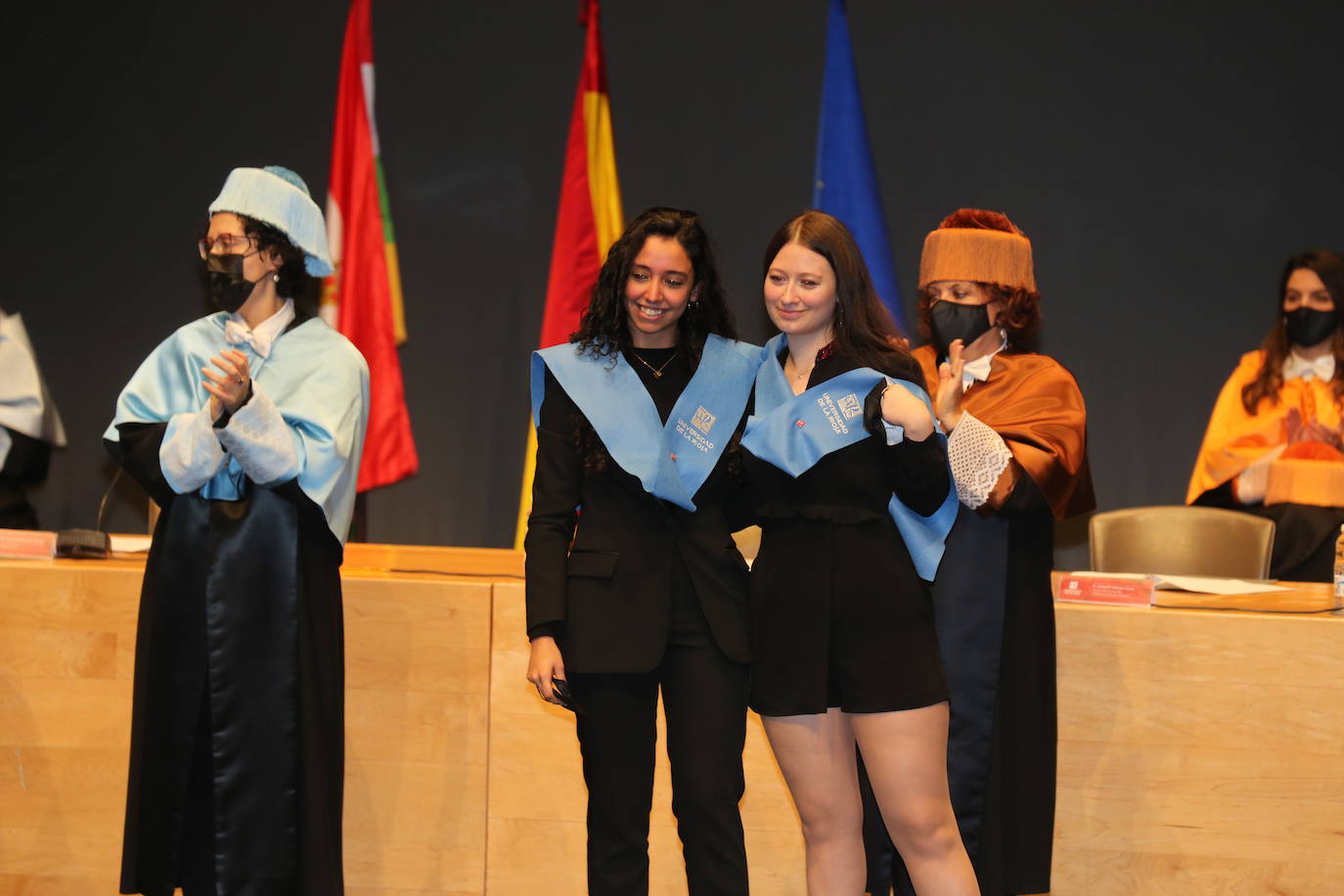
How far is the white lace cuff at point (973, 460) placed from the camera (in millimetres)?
2318

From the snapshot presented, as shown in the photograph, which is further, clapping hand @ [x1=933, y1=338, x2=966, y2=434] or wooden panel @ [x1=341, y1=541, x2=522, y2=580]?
wooden panel @ [x1=341, y1=541, x2=522, y2=580]

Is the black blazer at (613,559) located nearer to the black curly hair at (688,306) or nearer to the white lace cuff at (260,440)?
the black curly hair at (688,306)

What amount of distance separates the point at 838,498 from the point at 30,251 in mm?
4846

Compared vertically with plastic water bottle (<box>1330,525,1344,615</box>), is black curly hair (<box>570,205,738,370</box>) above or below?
above

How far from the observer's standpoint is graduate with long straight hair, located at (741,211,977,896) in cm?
215

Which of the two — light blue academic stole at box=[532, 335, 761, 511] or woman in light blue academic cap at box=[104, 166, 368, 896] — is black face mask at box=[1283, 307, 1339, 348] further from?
woman in light blue academic cap at box=[104, 166, 368, 896]

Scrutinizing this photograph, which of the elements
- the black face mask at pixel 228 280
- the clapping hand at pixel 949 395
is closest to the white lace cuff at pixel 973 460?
the clapping hand at pixel 949 395

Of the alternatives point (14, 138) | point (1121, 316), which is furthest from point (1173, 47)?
point (14, 138)

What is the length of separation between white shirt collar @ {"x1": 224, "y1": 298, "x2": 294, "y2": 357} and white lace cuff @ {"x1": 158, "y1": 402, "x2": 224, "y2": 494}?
8.1 inches

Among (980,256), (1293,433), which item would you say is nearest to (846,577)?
(980,256)

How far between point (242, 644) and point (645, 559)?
82cm

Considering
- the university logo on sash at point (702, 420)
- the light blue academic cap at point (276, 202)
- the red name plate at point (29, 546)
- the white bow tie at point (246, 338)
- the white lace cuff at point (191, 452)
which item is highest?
the light blue academic cap at point (276, 202)

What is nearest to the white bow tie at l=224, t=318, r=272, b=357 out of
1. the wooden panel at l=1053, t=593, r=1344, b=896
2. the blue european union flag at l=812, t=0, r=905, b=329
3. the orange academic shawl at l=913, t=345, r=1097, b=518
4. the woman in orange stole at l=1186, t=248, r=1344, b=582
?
the orange academic shawl at l=913, t=345, r=1097, b=518

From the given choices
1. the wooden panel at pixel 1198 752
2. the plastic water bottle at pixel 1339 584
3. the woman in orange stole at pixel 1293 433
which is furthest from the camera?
the woman in orange stole at pixel 1293 433
